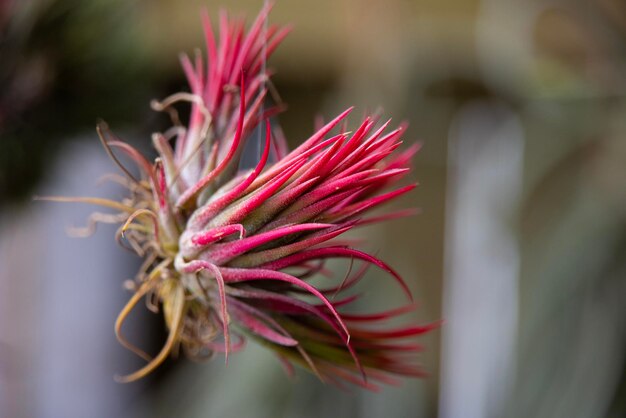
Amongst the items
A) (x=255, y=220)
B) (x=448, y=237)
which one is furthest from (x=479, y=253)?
(x=255, y=220)

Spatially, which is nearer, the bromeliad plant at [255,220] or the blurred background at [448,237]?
the bromeliad plant at [255,220]

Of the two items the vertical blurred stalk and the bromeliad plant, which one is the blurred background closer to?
the vertical blurred stalk

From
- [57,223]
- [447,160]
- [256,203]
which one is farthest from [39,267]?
[256,203]

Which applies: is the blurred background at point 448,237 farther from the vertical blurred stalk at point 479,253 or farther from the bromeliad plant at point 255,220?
the bromeliad plant at point 255,220

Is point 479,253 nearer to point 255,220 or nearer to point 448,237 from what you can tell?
point 448,237

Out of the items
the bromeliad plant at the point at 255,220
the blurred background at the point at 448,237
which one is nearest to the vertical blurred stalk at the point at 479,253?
the blurred background at the point at 448,237

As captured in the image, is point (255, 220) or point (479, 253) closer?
point (255, 220)

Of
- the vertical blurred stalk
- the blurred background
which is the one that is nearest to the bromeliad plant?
the blurred background
